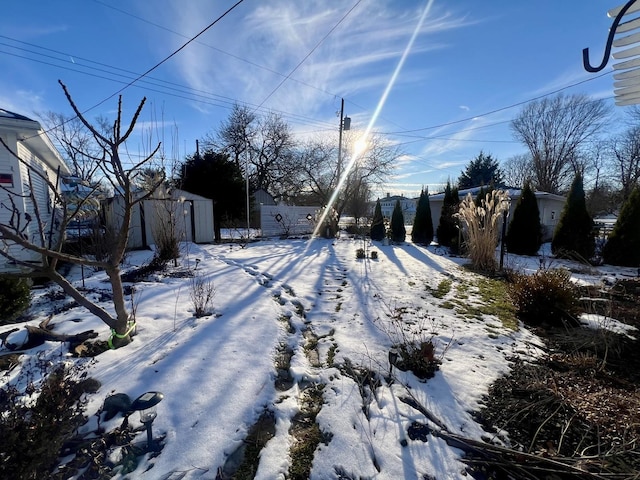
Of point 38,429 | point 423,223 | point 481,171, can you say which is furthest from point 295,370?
point 481,171

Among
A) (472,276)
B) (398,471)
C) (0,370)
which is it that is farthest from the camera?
(472,276)

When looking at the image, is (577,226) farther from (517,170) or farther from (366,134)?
(517,170)

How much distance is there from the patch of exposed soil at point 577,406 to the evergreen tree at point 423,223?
9041 mm

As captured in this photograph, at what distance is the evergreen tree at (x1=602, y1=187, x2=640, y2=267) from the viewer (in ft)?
24.9

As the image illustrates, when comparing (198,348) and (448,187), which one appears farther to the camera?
(448,187)

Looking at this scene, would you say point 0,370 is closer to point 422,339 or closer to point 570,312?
point 422,339

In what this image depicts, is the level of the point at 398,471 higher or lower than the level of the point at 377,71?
lower

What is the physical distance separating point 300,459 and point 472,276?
5.81 metres

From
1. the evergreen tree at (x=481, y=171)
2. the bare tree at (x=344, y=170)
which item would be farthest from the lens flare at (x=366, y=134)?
the evergreen tree at (x=481, y=171)

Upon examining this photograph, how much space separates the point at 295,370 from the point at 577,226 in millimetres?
10481

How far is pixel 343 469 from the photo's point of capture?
4.98 feet

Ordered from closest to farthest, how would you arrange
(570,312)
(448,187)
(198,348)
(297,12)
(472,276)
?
(198,348) → (570,312) → (297,12) → (472,276) → (448,187)

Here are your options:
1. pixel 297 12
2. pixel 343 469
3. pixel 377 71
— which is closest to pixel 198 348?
pixel 343 469

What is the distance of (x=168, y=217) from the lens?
6.44 m
